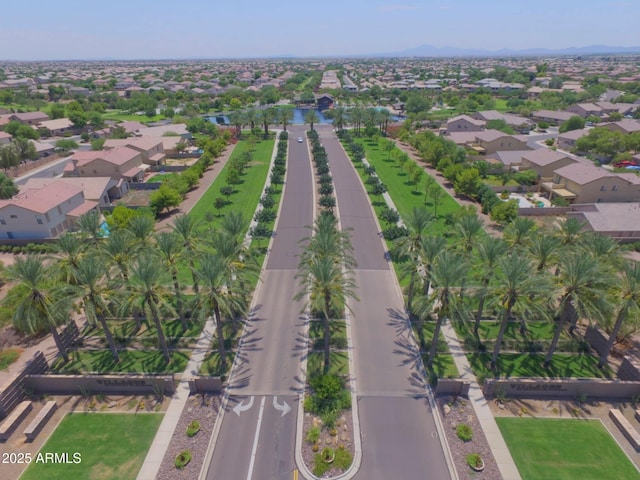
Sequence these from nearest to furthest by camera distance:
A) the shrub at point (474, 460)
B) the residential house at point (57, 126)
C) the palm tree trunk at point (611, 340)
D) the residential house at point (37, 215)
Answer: the shrub at point (474, 460) → the palm tree trunk at point (611, 340) → the residential house at point (37, 215) → the residential house at point (57, 126)

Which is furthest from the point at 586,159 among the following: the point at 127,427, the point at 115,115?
the point at 115,115

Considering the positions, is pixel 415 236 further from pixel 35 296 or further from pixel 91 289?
pixel 35 296

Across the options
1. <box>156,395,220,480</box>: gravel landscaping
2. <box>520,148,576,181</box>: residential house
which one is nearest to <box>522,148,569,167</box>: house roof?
<box>520,148,576,181</box>: residential house

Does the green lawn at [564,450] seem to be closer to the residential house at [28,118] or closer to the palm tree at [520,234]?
the palm tree at [520,234]

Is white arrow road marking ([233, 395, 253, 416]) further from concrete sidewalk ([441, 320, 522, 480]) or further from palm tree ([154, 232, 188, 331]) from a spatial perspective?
concrete sidewalk ([441, 320, 522, 480])

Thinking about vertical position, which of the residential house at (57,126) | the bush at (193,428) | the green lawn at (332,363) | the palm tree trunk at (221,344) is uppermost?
the residential house at (57,126)

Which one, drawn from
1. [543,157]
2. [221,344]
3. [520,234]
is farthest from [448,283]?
[543,157]

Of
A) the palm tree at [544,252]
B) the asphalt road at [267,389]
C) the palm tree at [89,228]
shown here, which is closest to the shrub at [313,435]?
the asphalt road at [267,389]
